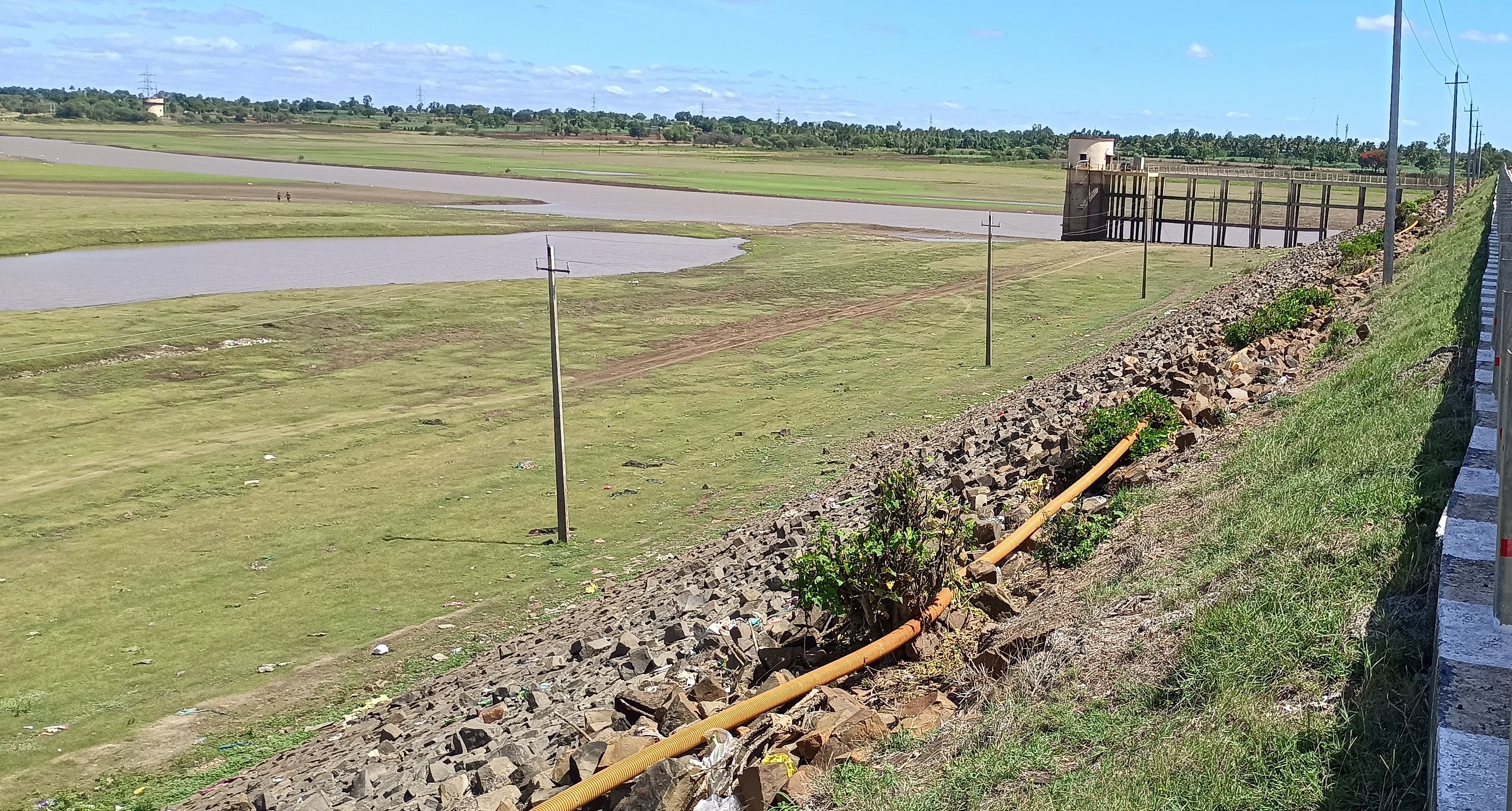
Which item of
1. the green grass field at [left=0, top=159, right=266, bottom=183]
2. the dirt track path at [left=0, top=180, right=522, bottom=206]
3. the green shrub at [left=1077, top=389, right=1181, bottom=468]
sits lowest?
the green shrub at [left=1077, top=389, right=1181, bottom=468]

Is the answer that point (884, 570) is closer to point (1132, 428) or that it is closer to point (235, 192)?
point (1132, 428)

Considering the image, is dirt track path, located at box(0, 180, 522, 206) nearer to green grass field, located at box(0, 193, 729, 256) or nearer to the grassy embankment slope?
green grass field, located at box(0, 193, 729, 256)

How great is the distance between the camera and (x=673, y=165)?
146 meters

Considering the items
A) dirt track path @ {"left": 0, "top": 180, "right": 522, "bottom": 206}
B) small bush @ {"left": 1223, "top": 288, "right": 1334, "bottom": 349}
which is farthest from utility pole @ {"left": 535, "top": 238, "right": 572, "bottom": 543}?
dirt track path @ {"left": 0, "top": 180, "right": 522, "bottom": 206}

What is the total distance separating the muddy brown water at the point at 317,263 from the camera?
42406 millimetres

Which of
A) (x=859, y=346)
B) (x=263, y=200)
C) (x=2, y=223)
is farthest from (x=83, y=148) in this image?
(x=859, y=346)

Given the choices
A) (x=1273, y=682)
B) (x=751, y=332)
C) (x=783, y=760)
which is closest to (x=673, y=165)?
(x=751, y=332)

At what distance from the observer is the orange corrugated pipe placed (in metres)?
6.96

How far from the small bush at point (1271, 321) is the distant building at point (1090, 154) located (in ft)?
181

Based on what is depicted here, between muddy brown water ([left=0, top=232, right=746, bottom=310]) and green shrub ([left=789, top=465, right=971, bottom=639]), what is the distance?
36020 millimetres

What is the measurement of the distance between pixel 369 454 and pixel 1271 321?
16.0 m

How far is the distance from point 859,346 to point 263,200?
176ft

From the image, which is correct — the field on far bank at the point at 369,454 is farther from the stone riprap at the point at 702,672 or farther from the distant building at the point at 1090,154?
the distant building at the point at 1090,154

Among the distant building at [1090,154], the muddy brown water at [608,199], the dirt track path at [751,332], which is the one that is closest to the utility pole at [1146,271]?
the distant building at [1090,154]
